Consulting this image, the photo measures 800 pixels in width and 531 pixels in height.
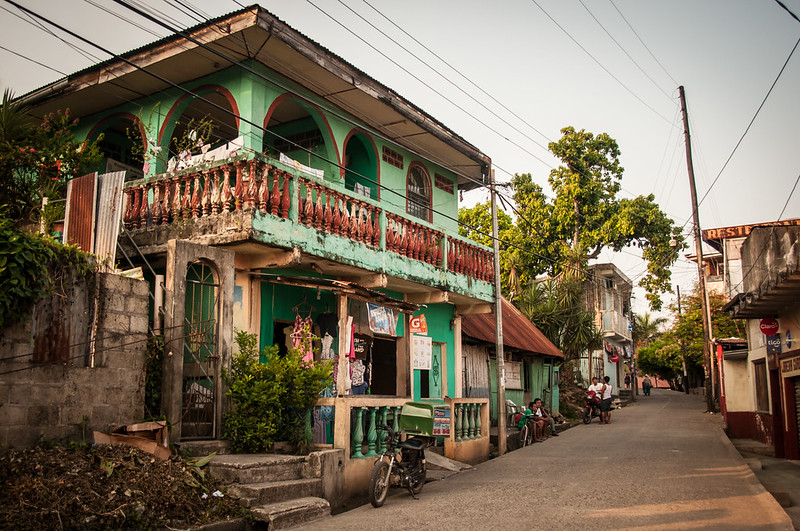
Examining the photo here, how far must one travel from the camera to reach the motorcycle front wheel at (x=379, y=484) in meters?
8.95

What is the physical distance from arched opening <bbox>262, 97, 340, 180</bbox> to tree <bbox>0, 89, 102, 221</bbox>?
11.9 ft

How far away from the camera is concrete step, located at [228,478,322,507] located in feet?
25.0

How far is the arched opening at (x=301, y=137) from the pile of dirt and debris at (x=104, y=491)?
7234mm

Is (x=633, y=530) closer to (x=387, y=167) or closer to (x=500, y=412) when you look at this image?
(x=500, y=412)

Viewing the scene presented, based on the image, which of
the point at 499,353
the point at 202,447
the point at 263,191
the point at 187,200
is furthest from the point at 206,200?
the point at 499,353

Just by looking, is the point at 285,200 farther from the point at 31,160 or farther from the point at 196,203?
the point at 31,160

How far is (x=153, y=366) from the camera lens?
858 cm

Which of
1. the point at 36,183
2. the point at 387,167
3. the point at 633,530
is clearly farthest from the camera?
the point at 387,167

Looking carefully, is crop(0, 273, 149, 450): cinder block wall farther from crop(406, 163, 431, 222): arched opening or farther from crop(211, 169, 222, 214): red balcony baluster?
crop(406, 163, 431, 222): arched opening

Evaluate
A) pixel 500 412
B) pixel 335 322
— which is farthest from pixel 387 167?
pixel 500 412

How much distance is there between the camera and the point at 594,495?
959 centimetres

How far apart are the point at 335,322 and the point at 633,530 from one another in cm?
616

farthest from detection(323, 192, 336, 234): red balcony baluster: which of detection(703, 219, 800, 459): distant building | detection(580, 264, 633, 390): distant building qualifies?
detection(580, 264, 633, 390): distant building

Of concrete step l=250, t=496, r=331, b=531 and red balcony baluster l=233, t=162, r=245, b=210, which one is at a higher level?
red balcony baluster l=233, t=162, r=245, b=210
